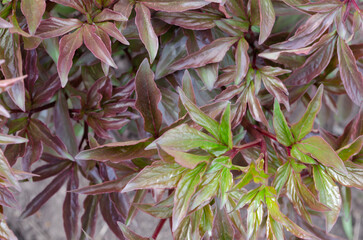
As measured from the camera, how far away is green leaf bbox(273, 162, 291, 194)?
0.54 metres

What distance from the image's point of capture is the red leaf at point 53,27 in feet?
1.84

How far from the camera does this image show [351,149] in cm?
56

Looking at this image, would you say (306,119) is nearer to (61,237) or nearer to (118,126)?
(118,126)

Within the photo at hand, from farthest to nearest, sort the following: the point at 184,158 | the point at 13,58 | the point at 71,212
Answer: the point at 71,212 < the point at 13,58 < the point at 184,158

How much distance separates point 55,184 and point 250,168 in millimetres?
456

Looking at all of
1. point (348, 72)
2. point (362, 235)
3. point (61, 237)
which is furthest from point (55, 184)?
point (362, 235)

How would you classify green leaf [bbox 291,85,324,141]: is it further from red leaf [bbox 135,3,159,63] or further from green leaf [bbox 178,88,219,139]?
red leaf [bbox 135,3,159,63]

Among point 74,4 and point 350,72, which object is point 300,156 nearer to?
point 350,72

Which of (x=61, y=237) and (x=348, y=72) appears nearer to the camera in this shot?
(x=348, y=72)

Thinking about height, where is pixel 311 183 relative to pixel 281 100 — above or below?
below

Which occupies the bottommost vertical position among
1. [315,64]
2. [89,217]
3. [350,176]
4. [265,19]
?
[89,217]

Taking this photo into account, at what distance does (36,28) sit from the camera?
0.52 meters

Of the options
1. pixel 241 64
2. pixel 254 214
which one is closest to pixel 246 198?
pixel 254 214

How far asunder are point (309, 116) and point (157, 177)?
0.24 meters
